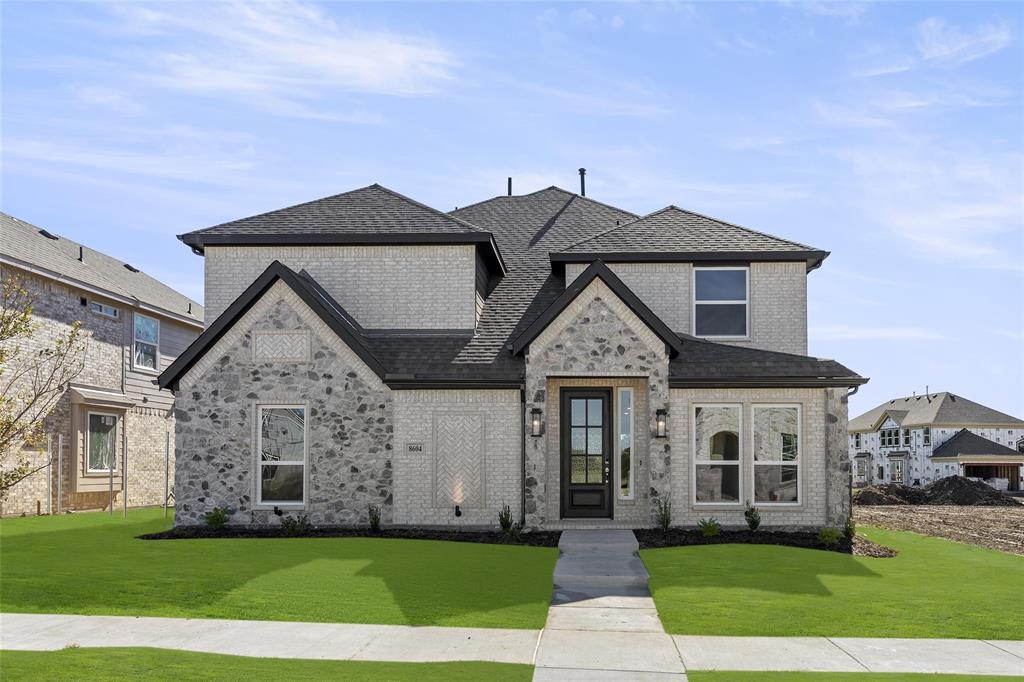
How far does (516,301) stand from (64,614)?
43.4ft

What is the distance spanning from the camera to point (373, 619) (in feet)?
34.3

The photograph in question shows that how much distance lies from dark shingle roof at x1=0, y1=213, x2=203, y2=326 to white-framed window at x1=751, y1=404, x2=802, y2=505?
17452 mm

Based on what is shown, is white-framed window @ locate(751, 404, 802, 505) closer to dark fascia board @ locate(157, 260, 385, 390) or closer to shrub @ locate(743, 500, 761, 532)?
shrub @ locate(743, 500, 761, 532)

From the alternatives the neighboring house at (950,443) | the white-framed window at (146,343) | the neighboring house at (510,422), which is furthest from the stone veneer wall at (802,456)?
the neighboring house at (950,443)

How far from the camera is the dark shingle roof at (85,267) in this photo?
23.3m

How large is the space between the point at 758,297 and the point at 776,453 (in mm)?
3946

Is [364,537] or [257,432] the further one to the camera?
[257,432]

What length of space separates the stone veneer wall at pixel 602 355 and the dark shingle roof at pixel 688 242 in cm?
301

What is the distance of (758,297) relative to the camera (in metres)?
20.7

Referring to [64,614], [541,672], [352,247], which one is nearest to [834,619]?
[541,672]

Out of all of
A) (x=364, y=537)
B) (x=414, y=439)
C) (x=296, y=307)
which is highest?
(x=296, y=307)

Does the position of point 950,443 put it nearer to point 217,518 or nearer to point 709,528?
point 709,528

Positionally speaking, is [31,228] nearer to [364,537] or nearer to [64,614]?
[364,537]

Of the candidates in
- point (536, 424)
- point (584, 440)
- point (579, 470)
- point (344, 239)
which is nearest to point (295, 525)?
point (536, 424)
